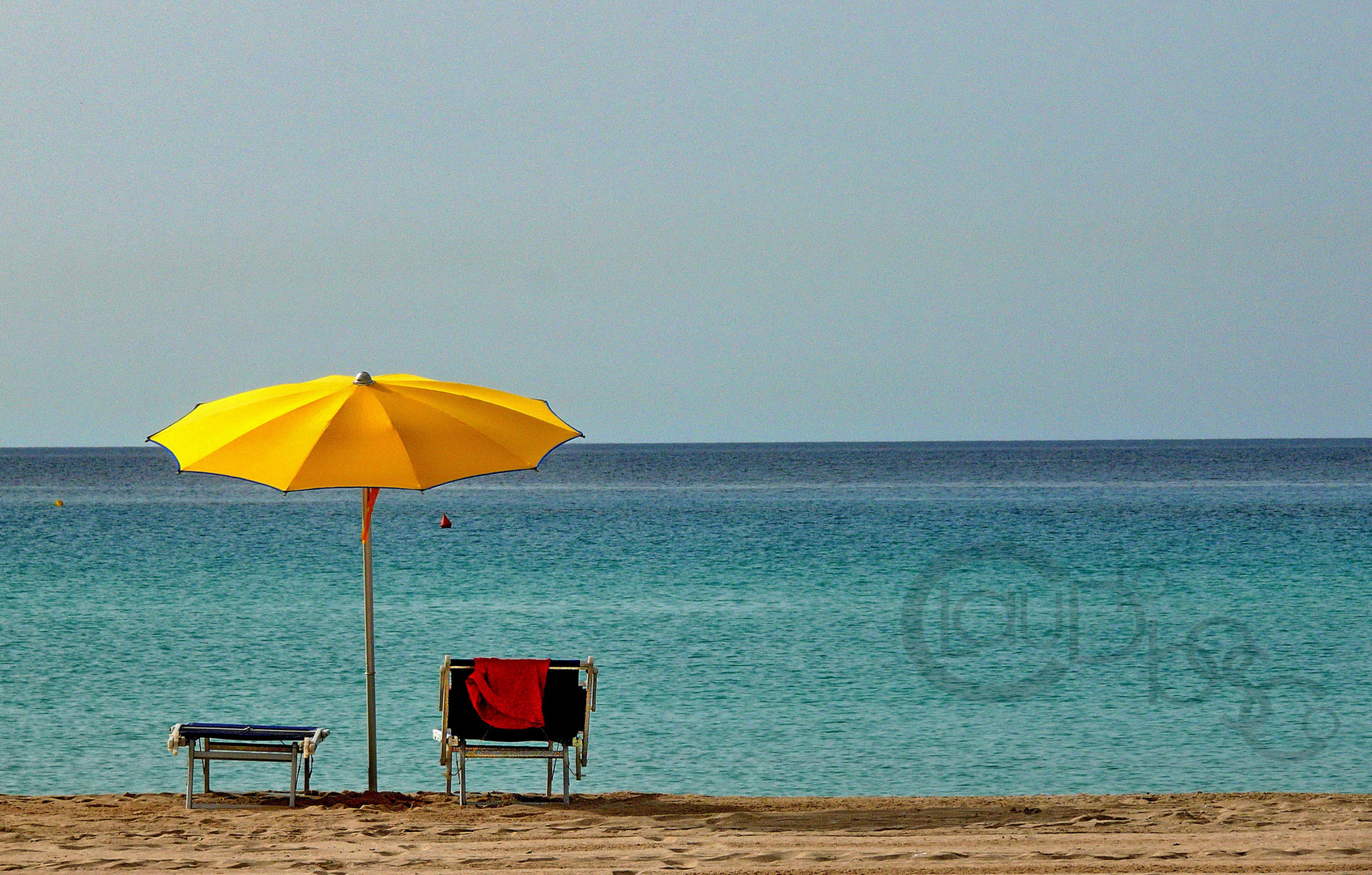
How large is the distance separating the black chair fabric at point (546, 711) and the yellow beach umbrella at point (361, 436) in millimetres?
497

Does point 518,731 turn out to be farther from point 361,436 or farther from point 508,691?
point 361,436

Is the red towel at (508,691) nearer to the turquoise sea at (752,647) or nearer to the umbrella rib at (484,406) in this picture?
the umbrella rib at (484,406)

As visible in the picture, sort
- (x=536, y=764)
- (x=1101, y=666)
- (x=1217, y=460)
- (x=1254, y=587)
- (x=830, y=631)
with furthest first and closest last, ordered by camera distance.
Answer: (x=1217, y=460) → (x=1254, y=587) → (x=830, y=631) → (x=1101, y=666) → (x=536, y=764)

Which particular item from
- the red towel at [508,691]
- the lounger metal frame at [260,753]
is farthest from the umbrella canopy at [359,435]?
the lounger metal frame at [260,753]

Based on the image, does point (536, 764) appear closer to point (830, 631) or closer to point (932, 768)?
point (932, 768)

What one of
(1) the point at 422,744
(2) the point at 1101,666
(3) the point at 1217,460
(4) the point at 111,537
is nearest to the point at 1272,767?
(2) the point at 1101,666

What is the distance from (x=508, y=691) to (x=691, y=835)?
124cm

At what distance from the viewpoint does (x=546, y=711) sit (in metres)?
6.03

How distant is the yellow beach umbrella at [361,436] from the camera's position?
5332 millimetres

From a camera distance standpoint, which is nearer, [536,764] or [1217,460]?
[536,764]

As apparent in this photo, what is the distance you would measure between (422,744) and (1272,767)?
5947 mm

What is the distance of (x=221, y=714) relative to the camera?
10.5 m

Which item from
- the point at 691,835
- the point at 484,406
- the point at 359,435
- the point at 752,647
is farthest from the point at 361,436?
the point at 752,647

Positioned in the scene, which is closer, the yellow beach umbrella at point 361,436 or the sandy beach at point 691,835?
the sandy beach at point 691,835
